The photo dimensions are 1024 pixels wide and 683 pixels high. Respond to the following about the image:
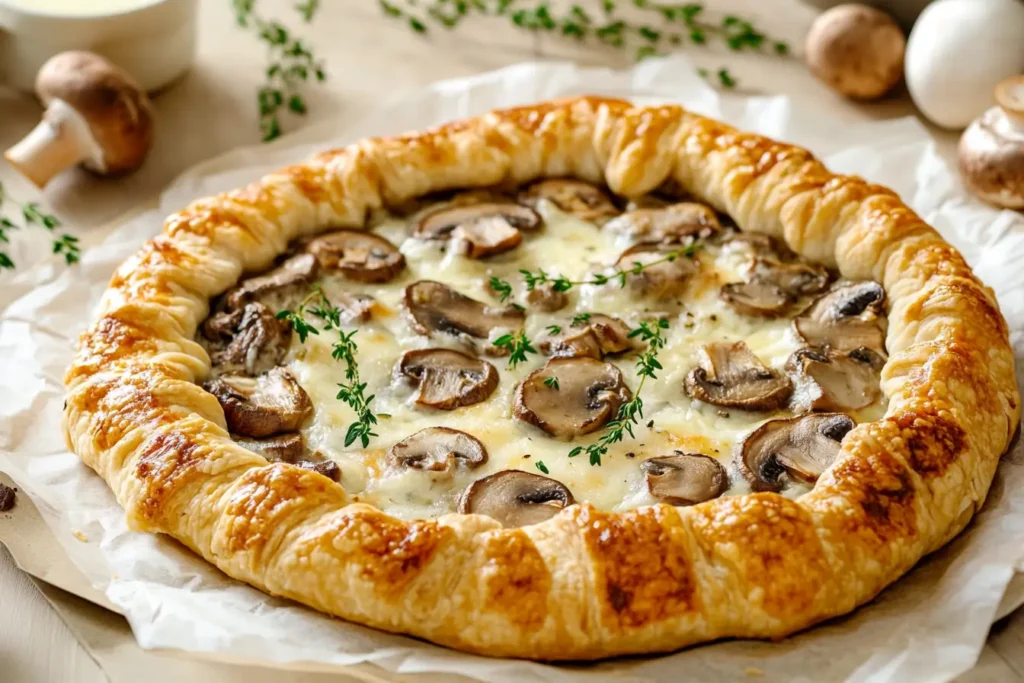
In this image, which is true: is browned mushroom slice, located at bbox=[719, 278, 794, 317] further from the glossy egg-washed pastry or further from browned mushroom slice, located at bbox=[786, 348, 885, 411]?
browned mushroom slice, located at bbox=[786, 348, 885, 411]

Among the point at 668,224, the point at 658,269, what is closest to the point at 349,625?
the point at 658,269

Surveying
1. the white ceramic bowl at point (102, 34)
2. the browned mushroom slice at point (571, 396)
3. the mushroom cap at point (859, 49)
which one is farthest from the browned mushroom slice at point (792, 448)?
the white ceramic bowl at point (102, 34)

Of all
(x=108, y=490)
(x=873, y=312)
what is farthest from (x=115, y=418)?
(x=873, y=312)

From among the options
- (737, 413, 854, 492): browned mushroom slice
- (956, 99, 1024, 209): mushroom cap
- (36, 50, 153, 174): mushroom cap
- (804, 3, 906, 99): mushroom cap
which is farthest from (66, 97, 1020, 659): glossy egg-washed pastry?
(804, 3, 906, 99): mushroom cap

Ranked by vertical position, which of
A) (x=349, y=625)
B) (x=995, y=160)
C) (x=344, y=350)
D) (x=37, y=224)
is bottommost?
(x=37, y=224)

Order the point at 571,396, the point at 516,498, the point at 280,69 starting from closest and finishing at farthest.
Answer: the point at 516,498, the point at 571,396, the point at 280,69

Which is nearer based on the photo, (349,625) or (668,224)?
(349,625)

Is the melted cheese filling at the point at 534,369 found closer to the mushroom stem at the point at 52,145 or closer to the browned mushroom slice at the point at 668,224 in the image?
the browned mushroom slice at the point at 668,224

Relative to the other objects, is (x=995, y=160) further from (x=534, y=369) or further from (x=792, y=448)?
(x=534, y=369)
